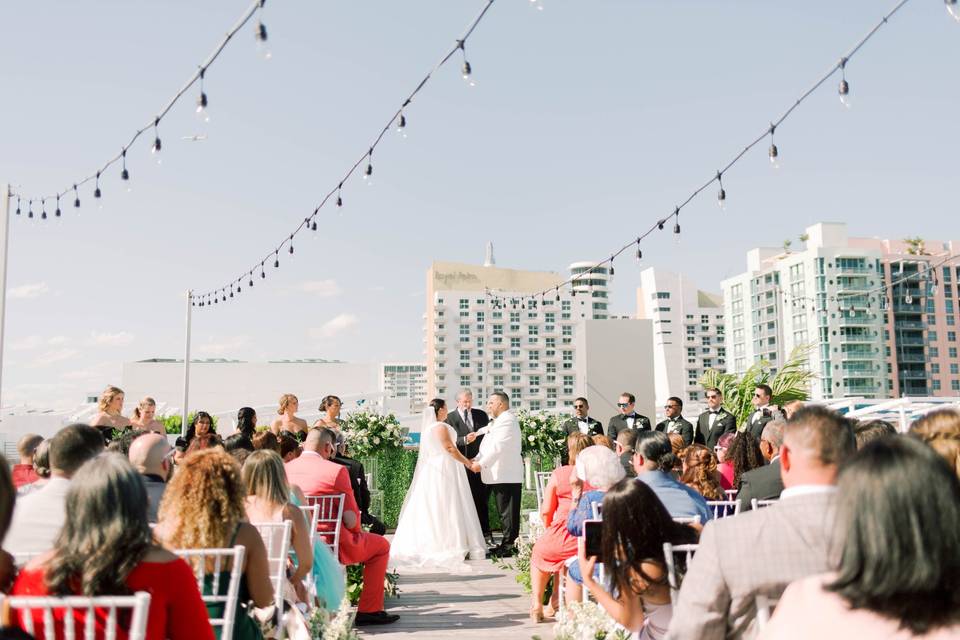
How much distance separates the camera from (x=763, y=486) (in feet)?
15.4

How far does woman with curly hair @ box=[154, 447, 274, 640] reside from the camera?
114 inches

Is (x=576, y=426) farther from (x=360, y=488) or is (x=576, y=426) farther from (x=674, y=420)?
(x=360, y=488)

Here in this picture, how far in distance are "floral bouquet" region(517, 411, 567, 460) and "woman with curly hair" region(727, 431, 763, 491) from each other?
4.66 metres

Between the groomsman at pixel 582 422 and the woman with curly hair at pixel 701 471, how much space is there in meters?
4.60

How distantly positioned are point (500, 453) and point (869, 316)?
8100 cm

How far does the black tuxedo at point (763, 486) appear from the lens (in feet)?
15.3

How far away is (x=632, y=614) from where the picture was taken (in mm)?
3057

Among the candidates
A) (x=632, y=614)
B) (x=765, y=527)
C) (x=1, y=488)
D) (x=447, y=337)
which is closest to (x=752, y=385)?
(x=632, y=614)

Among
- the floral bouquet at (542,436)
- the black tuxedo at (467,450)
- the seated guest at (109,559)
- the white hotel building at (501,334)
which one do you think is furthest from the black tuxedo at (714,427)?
the white hotel building at (501,334)

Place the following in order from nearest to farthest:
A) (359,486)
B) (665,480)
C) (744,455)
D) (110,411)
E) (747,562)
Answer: (747,562)
(665,480)
(744,455)
(359,486)
(110,411)

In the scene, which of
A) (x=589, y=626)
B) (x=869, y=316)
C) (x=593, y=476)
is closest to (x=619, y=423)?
(x=593, y=476)

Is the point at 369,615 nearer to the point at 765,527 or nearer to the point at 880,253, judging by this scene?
the point at 765,527

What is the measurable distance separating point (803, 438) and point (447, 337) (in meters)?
110

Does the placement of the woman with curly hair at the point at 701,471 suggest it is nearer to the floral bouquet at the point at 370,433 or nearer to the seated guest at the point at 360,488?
the seated guest at the point at 360,488
